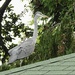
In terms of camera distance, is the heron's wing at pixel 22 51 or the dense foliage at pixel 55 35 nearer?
the heron's wing at pixel 22 51

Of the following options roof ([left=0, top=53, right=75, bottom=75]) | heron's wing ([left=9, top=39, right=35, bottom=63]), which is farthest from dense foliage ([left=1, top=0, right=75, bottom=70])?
roof ([left=0, top=53, right=75, bottom=75])

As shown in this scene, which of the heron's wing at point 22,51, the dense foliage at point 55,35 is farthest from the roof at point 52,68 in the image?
the dense foliage at point 55,35

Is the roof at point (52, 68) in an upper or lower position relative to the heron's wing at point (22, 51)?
lower

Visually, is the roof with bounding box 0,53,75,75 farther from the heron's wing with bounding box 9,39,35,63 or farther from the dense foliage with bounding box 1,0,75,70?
the dense foliage with bounding box 1,0,75,70

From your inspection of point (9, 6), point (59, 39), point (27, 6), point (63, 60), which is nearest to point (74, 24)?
point (59, 39)

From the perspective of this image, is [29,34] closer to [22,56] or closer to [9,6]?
[9,6]

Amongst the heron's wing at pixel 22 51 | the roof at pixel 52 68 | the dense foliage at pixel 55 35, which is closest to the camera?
the roof at pixel 52 68

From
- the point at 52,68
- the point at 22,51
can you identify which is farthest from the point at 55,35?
the point at 52,68

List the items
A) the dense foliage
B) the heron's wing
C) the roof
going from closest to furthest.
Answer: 1. the roof
2. the heron's wing
3. the dense foliage

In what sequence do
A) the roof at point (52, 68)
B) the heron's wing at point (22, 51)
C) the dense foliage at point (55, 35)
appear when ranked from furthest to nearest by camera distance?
1. the dense foliage at point (55, 35)
2. the heron's wing at point (22, 51)
3. the roof at point (52, 68)

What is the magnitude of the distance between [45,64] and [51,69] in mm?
469

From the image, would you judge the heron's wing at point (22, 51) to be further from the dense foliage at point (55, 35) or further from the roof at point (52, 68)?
the roof at point (52, 68)

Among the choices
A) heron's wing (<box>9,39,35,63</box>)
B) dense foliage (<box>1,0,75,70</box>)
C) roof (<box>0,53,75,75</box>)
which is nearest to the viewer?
roof (<box>0,53,75,75</box>)

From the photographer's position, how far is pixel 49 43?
1628 cm
